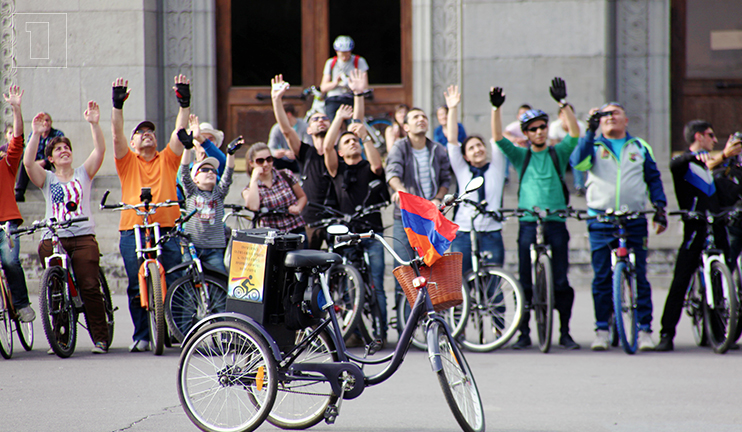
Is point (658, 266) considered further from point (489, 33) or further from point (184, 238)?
point (184, 238)

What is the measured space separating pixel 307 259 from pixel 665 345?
456 cm

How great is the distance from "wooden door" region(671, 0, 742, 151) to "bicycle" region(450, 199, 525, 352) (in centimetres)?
749

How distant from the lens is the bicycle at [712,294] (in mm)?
7719

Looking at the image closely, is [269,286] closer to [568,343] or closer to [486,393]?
[486,393]

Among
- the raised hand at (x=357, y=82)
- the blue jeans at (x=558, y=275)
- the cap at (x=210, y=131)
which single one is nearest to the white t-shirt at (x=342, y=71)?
the raised hand at (x=357, y=82)

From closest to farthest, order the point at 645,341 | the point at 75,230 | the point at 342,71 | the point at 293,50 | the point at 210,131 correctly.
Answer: the point at 75,230, the point at 645,341, the point at 210,131, the point at 342,71, the point at 293,50

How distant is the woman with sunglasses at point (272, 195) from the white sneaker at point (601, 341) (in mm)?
3099

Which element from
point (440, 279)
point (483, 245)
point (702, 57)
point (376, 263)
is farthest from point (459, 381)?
point (702, 57)

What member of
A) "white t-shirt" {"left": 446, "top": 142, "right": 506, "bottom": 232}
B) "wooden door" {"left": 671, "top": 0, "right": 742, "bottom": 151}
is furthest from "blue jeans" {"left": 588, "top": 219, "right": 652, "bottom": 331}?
"wooden door" {"left": 671, "top": 0, "right": 742, "bottom": 151}

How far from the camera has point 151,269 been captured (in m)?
7.59

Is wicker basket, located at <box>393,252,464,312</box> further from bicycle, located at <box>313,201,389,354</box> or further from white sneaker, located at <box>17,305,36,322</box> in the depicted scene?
white sneaker, located at <box>17,305,36,322</box>

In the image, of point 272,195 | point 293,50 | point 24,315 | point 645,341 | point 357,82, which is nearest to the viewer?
point 24,315

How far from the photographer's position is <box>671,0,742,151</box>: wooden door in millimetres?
14062

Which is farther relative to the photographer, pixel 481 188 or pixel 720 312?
pixel 481 188
